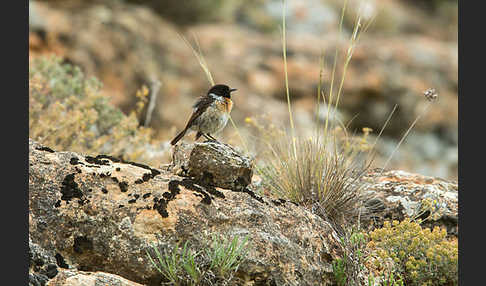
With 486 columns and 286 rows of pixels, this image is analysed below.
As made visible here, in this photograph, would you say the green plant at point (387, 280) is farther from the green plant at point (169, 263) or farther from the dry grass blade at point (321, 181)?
the green plant at point (169, 263)

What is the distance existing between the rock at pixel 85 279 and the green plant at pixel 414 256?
191 centimetres

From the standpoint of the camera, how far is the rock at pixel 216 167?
3.90 metres

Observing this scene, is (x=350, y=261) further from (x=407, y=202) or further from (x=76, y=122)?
(x=76, y=122)

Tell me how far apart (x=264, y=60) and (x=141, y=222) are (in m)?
12.0

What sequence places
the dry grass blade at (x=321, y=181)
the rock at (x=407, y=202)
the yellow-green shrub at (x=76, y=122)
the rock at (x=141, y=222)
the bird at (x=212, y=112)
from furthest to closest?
the yellow-green shrub at (x=76, y=122) < the bird at (x=212, y=112) < the rock at (x=407, y=202) < the dry grass blade at (x=321, y=181) < the rock at (x=141, y=222)

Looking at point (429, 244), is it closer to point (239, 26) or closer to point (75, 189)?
point (75, 189)

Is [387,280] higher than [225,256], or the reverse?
[225,256]

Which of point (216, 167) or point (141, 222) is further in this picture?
point (216, 167)

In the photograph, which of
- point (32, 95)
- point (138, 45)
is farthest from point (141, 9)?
point (32, 95)

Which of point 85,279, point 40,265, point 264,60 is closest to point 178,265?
point 85,279

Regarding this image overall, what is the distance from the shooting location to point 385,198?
5008 mm

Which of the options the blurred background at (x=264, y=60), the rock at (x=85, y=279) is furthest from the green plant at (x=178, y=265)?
the blurred background at (x=264, y=60)

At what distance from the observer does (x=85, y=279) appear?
287 cm

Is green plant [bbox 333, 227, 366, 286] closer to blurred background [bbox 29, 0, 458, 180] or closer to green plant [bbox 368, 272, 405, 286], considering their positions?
green plant [bbox 368, 272, 405, 286]
